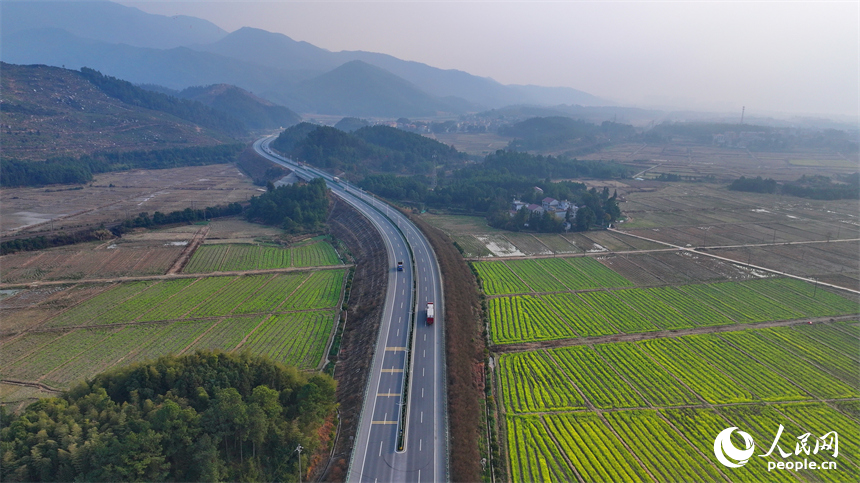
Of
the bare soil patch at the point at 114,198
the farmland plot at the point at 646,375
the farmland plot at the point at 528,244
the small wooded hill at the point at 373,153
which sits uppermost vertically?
the small wooded hill at the point at 373,153

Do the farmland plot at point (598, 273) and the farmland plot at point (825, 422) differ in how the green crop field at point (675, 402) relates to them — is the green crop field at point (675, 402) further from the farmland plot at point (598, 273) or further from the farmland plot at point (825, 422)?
the farmland plot at point (598, 273)

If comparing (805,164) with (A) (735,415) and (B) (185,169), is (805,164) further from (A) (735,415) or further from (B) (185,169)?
(B) (185,169)

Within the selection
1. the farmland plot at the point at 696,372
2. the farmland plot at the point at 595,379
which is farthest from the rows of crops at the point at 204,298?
the farmland plot at the point at 696,372

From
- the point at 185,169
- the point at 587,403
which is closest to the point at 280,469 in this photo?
the point at 587,403

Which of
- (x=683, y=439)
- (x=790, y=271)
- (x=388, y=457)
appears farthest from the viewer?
(x=790, y=271)

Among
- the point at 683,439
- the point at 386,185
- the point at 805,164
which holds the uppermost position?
the point at 805,164

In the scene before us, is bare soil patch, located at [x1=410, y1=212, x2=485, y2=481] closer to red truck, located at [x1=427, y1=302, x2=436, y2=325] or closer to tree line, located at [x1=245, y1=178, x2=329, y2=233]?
red truck, located at [x1=427, y1=302, x2=436, y2=325]

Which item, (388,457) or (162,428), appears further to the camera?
(388,457)
